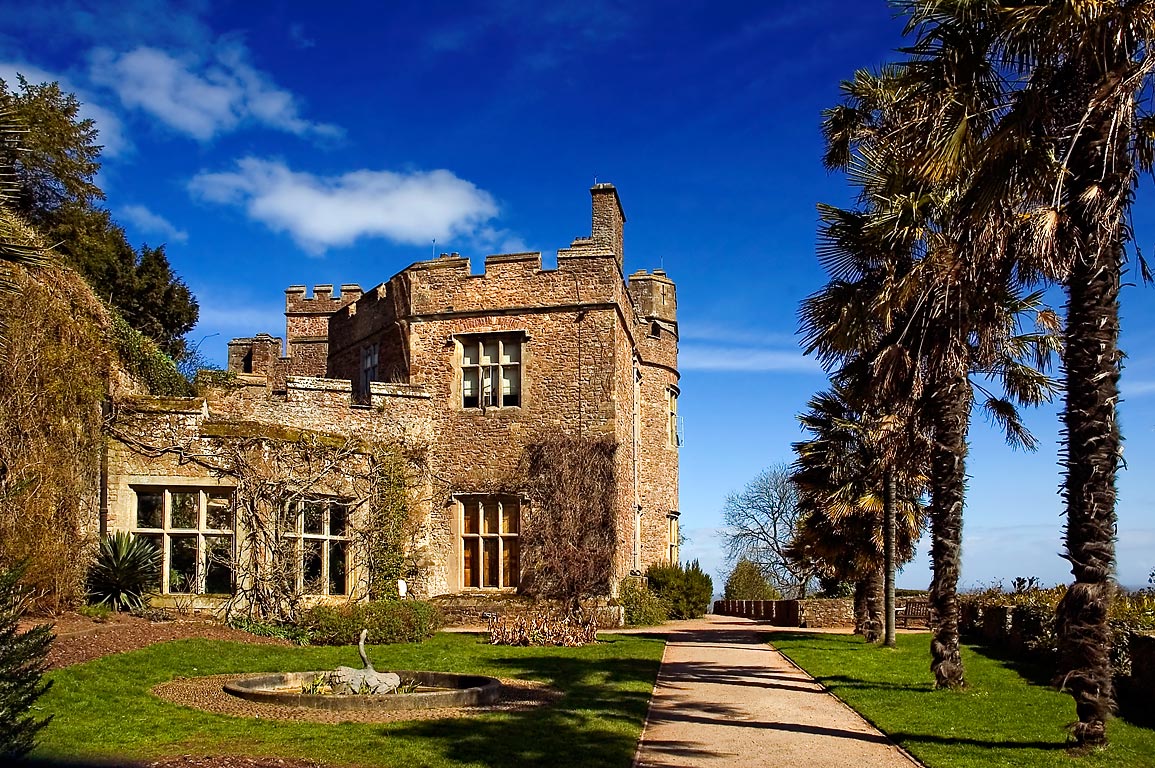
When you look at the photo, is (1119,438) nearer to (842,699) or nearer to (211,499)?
(842,699)

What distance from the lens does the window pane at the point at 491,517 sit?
77.4ft

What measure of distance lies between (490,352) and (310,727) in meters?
15.3

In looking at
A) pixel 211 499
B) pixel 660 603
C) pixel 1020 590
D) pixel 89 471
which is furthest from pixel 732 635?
pixel 89 471

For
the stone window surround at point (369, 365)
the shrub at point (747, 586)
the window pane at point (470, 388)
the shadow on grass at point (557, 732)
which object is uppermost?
the stone window surround at point (369, 365)

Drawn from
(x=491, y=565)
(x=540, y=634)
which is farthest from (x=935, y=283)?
(x=491, y=565)

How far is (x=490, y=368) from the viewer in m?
24.2

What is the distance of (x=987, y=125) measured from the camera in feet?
33.2

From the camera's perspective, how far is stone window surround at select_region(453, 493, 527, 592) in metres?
23.2

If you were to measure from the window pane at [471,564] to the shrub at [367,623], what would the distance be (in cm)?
434

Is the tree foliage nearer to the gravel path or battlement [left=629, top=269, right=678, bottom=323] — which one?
battlement [left=629, top=269, right=678, bottom=323]

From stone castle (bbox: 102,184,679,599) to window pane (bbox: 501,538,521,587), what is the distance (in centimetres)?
3

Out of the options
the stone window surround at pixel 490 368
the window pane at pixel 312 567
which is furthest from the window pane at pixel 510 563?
the window pane at pixel 312 567

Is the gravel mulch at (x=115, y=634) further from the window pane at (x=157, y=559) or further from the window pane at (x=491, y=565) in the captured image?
the window pane at (x=491, y=565)

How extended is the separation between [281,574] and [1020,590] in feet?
55.0
